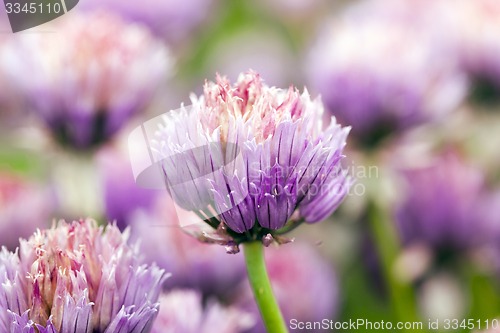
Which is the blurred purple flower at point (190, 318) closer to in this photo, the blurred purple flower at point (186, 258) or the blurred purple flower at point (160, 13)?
the blurred purple flower at point (186, 258)

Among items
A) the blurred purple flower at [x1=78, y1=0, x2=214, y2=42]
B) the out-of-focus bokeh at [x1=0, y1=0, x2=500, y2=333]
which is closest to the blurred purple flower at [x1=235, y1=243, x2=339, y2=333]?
the out-of-focus bokeh at [x1=0, y1=0, x2=500, y2=333]

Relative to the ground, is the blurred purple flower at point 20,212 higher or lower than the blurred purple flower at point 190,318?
higher

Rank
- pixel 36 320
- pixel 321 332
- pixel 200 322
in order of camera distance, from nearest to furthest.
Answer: pixel 36 320 < pixel 200 322 < pixel 321 332

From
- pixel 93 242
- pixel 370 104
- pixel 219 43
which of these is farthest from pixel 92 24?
pixel 219 43

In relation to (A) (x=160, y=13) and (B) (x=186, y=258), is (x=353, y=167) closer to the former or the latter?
(B) (x=186, y=258)

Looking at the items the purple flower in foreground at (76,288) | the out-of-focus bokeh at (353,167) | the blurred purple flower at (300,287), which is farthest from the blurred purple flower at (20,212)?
the purple flower in foreground at (76,288)

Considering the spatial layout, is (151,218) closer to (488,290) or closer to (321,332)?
(321,332)

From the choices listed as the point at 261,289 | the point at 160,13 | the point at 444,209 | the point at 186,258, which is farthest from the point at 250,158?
the point at 160,13

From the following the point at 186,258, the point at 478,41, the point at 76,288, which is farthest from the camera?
the point at 478,41
